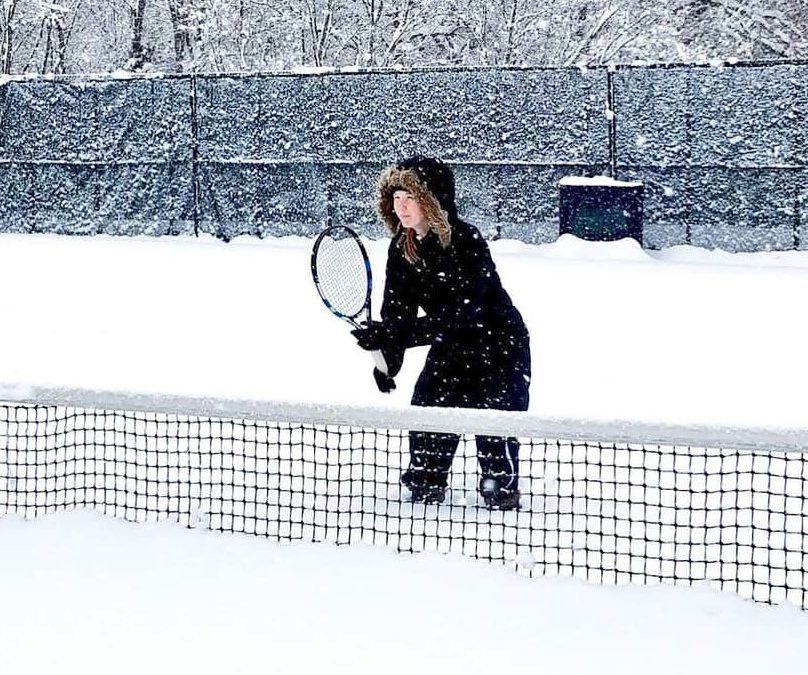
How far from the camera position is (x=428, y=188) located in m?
4.48

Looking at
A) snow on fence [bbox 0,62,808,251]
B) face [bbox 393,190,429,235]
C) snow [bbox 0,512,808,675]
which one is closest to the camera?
snow [bbox 0,512,808,675]

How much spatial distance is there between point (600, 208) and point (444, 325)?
28.7 ft

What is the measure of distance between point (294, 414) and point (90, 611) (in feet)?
2.59

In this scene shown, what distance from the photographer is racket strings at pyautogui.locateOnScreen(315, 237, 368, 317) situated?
470cm

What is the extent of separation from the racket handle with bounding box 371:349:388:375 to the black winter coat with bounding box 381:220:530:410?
0.04 m

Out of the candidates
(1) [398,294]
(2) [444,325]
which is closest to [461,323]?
(2) [444,325]

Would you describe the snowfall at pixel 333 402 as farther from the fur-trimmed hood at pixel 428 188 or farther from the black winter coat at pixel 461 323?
the fur-trimmed hood at pixel 428 188

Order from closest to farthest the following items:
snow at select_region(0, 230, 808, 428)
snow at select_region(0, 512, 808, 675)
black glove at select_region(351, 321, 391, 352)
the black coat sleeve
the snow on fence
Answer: snow at select_region(0, 512, 808, 675) → black glove at select_region(351, 321, 391, 352) → the black coat sleeve → snow at select_region(0, 230, 808, 428) → the snow on fence

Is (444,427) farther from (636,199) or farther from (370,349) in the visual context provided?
(636,199)

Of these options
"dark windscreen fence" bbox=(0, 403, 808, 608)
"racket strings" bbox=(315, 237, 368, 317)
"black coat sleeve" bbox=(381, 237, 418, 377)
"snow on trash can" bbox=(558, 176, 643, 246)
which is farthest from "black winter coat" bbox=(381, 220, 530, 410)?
"snow on trash can" bbox=(558, 176, 643, 246)

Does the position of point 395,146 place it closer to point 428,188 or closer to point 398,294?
point 398,294

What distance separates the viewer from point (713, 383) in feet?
24.2

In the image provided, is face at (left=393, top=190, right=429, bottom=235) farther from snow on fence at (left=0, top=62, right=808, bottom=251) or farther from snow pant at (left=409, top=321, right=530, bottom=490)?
snow on fence at (left=0, top=62, right=808, bottom=251)

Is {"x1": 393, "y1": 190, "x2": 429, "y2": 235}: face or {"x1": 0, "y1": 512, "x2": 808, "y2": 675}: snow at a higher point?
{"x1": 393, "y1": 190, "x2": 429, "y2": 235}: face
